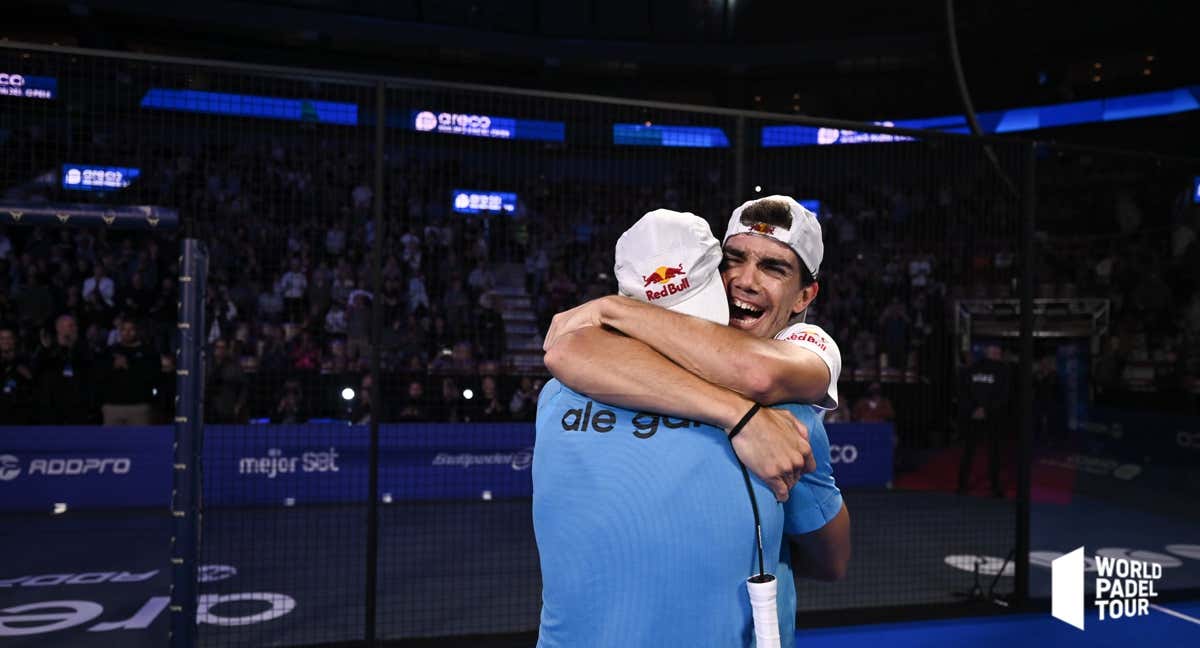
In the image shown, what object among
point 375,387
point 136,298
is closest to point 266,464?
point 136,298

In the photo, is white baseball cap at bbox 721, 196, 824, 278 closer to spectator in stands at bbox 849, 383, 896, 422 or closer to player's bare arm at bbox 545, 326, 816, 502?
player's bare arm at bbox 545, 326, 816, 502

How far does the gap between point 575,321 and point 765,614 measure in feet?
2.66

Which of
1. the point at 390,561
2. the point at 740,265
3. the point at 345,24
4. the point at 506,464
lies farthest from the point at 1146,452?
the point at 345,24

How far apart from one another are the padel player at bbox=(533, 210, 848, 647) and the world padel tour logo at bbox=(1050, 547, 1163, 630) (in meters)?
5.80

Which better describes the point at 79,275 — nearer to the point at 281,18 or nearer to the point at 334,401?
the point at 334,401

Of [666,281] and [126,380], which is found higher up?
[666,281]

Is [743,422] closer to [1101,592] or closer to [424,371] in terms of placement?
[1101,592]

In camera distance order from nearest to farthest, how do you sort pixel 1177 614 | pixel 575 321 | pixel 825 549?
pixel 825 549
pixel 575 321
pixel 1177 614

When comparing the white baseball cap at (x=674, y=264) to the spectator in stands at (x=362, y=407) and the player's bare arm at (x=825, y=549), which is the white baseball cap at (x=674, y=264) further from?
the spectator in stands at (x=362, y=407)

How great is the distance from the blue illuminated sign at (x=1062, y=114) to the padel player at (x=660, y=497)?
16.4 meters

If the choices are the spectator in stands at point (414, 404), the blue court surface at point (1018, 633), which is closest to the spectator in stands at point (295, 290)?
Result: the spectator in stands at point (414, 404)

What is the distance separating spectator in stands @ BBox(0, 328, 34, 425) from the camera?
9195 millimetres

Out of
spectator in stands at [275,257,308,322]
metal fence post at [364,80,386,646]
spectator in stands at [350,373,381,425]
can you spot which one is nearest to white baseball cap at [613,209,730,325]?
metal fence post at [364,80,386,646]

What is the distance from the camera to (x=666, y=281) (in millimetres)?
1577
